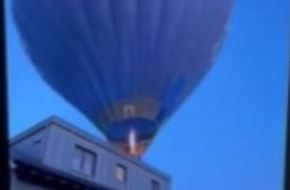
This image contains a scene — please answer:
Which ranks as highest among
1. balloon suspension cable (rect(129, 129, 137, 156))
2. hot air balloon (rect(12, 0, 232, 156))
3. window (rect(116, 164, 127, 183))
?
window (rect(116, 164, 127, 183))

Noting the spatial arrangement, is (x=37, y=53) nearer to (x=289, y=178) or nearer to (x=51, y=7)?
(x=51, y=7)

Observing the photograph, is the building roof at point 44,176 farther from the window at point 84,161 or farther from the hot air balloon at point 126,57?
the hot air balloon at point 126,57

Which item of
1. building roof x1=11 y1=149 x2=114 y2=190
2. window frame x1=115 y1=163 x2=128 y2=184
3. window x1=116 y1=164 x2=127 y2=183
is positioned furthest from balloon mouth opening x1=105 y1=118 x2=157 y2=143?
window x1=116 y1=164 x2=127 y2=183

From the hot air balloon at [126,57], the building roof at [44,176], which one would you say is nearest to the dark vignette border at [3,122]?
the hot air balloon at [126,57]

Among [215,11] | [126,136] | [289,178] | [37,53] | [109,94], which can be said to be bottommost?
[289,178]

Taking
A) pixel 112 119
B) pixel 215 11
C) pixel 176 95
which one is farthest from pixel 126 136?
pixel 215 11

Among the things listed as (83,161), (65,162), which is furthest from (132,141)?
(83,161)

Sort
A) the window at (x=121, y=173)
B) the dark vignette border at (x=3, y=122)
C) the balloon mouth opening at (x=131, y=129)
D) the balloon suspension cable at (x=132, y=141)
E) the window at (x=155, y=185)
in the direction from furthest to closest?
the window at (x=155, y=185) → the window at (x=121, y=173) → the balloon mouth opening at (x=131, y=129) → the balloon suspension cable at (x=132, y=141) → the dark vignette border at (x=3, y=122)

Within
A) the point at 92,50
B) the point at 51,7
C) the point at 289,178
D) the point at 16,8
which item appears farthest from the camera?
the point at 16,8

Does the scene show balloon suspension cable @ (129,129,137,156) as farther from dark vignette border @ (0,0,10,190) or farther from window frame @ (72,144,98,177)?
dark vignette border @ (0,0,10,190)
